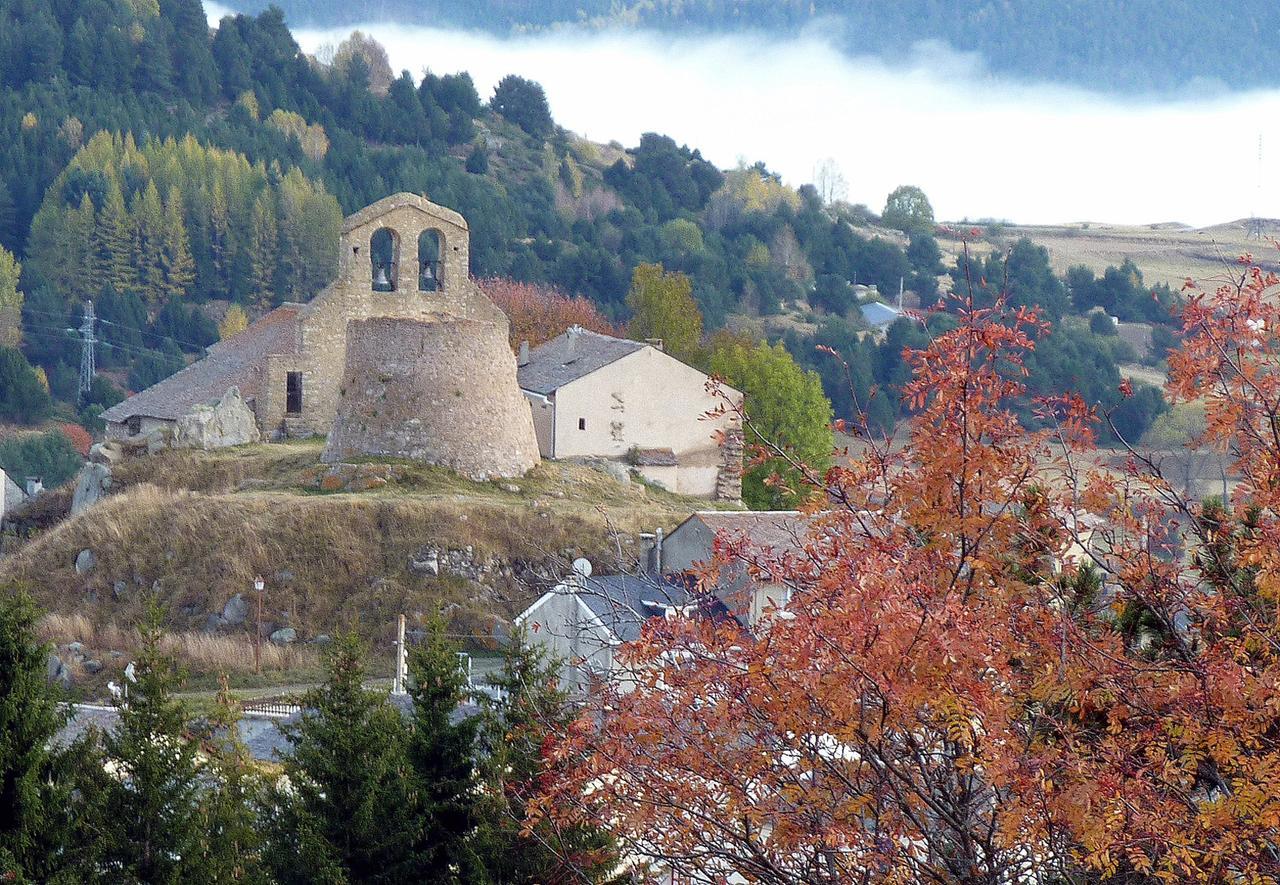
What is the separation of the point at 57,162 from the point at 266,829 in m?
92.3

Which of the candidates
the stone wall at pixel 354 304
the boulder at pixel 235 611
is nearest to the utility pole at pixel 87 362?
the stone wall at pixel 354 304

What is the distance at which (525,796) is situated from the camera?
16.5 m

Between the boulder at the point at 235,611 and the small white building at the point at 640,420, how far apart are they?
10.5m

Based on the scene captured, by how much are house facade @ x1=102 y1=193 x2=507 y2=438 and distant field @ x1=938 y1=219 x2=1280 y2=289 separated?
59735 millimetres

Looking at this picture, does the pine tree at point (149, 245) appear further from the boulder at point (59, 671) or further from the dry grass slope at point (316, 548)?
the boulder at point (59, 671)

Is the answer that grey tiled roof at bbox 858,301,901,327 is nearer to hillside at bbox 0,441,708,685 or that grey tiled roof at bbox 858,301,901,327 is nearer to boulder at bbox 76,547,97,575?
hillside at bbox 0,441,708,685

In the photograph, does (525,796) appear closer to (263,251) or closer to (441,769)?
(441,769)

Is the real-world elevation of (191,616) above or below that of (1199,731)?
below

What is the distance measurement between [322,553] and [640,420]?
35.6 feet

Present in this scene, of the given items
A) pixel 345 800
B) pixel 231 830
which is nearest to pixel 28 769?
pixel 231 830

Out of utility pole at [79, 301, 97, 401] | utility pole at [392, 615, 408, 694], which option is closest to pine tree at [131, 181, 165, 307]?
utility pole at [79, 301, 97, 401]

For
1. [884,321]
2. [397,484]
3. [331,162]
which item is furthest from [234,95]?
[397,484]

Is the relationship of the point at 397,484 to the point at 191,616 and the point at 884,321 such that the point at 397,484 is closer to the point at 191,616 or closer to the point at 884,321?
the point at 191,616

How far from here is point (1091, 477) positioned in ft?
40.1
